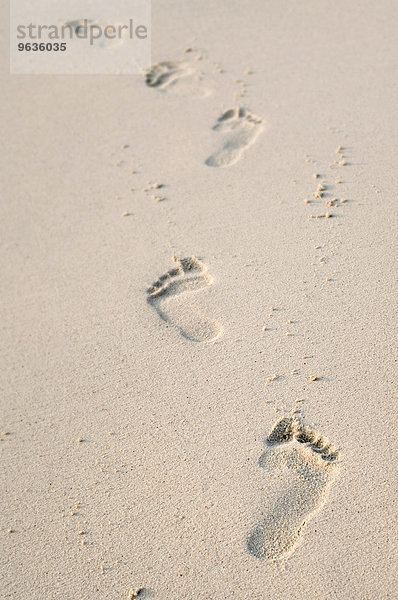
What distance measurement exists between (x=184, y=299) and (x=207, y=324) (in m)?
Result: 0.12

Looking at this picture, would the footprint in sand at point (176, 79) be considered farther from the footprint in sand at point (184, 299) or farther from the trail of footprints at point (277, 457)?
the footprint in sand at point (184, 299)

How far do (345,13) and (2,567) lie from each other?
2.65 m

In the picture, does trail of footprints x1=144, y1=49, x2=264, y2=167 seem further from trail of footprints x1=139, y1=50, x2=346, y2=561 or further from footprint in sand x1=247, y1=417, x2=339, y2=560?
footprint in sand x1=247, y1=417, x2=339, y2=560

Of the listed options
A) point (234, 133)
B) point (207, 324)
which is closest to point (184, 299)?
point (207, 324)

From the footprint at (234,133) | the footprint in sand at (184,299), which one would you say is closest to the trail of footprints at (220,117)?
the footprint at (234,133)

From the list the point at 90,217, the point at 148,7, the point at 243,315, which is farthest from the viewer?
the point at 148,7

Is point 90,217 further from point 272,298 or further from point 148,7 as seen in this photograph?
point 148,7

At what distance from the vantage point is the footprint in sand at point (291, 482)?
4.81 ft

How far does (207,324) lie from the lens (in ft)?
6.38

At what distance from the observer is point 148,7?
11.3ft

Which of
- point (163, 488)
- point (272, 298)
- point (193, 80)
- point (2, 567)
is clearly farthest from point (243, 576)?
point (193, 80)

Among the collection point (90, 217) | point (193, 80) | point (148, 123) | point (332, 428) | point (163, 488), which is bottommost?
point (163, 488)

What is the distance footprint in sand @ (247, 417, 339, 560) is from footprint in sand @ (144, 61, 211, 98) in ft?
5.42

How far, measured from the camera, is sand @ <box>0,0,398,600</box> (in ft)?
4.88
